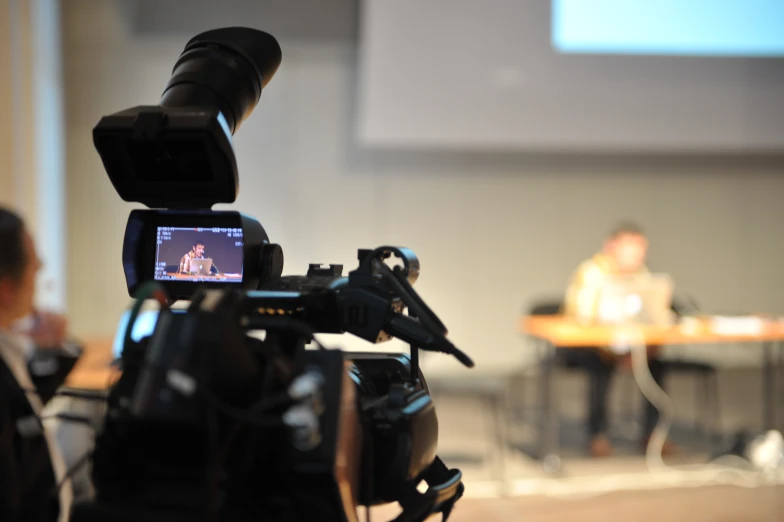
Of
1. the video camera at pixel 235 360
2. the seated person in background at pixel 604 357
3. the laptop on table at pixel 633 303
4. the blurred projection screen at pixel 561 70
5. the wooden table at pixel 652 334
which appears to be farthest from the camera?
the blurred projection screen at pixel 561 70

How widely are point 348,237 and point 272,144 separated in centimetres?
79

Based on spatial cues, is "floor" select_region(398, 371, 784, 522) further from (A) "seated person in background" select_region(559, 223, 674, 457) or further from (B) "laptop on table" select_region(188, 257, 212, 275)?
(B) "laptop on table" select_region(188, 257, 212, 275)

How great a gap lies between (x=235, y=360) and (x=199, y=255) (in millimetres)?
365

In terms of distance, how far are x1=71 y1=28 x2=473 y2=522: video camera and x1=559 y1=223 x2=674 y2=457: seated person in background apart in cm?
281

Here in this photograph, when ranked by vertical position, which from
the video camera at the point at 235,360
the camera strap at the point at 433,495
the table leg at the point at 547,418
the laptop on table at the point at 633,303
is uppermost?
the video camera at the point at 235,360

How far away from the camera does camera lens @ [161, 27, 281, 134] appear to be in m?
0.89

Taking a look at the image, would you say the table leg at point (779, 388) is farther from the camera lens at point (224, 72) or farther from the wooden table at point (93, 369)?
the camera lens at point (224, 72)

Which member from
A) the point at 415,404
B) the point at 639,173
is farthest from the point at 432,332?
the point at 639,173

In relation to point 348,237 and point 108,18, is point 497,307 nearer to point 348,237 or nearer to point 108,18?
point 348,237

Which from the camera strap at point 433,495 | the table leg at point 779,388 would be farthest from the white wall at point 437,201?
the camera strap at point 433,495

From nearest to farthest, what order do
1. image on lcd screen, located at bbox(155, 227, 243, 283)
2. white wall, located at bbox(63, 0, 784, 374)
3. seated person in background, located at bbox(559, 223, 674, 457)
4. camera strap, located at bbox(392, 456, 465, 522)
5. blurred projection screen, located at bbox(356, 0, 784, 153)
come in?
1. camera strap, located at bbox(392, 456, 465, 522)
2. image on lcd screen, located at bbox(155, 227, 243, 283)
3. seated person in background, located at bbox(559, 223, 674, 457)
4. blurred projection screen, located at bbox(356, 0, 784, 153)
5. white wall, located at bbox(63, 0, 784, 374)

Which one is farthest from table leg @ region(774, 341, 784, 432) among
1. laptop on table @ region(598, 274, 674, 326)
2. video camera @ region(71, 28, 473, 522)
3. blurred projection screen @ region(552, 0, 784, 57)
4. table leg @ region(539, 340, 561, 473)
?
video camera @ region(71, 28, 473, 522)

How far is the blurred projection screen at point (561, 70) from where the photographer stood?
4.23 m

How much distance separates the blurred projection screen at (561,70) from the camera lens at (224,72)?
3.38 metres
